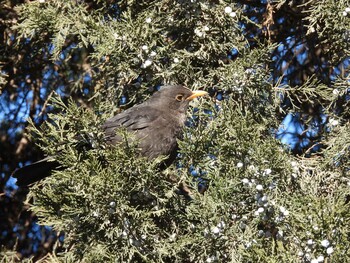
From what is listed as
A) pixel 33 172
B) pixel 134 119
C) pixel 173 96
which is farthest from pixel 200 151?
pixel 33 172

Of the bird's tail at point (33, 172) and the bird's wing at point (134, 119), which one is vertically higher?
the bird's wing at point (134, 119)

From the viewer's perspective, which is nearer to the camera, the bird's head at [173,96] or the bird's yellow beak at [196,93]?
the bird's yellow beak at [196,93]

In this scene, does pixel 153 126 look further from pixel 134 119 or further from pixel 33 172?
pixel 33 172

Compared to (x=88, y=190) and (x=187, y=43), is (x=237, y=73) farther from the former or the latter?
(x=88, y=190)

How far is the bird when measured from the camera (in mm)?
4777

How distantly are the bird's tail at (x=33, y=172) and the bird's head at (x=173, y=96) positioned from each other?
93 centimetres

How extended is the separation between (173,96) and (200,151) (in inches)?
42.3

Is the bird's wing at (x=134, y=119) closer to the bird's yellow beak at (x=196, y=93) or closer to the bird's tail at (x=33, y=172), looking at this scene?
the bird's yellow beak at (x=196, y=93)

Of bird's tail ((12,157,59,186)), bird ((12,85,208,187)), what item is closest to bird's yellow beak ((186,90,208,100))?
bird ((12,85,208,187))

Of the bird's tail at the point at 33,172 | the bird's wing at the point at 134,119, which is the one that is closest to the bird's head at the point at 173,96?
the bird's wing at the point at 134,119

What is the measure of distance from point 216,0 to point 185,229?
6.01 feet

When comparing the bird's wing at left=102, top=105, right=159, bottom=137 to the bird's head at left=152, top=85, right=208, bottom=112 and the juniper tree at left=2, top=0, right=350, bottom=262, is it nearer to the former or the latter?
the bird's head at left=152, top=85, right=208, bottom=112

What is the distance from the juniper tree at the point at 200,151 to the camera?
3895 mm

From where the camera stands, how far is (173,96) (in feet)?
17.0
